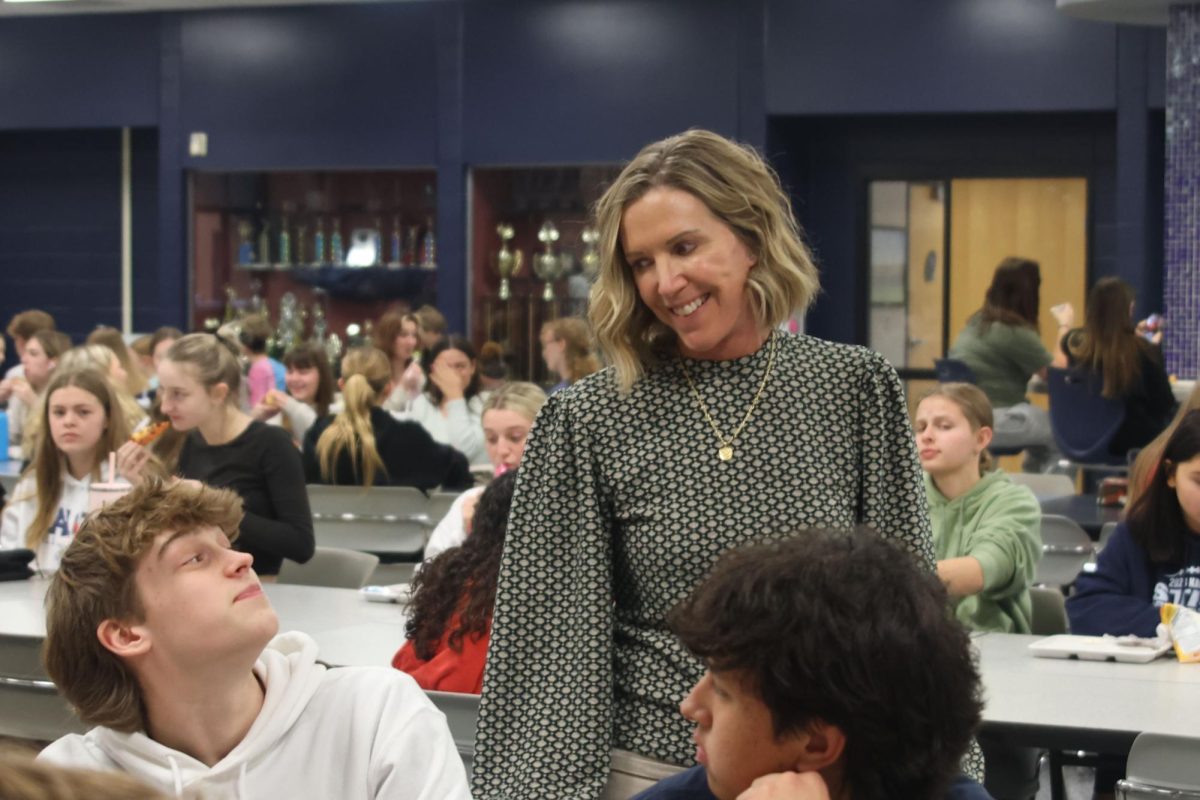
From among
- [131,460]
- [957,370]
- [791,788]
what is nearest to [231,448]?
[131,460]

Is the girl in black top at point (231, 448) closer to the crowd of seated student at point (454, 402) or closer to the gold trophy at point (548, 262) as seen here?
the crowd of seated student at point (454, 402)

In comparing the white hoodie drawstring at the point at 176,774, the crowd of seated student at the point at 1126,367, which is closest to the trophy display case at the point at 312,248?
the crowd of seated student at the point at 1126,367

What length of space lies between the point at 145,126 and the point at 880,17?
5.20 m

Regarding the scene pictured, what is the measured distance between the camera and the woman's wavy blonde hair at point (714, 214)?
194 centimetres

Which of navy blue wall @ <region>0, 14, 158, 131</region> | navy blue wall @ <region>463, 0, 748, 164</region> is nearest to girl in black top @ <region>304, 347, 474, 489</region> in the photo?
navy blue wall @ <region>463, 0, 748, 164</region>

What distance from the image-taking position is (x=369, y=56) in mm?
11203

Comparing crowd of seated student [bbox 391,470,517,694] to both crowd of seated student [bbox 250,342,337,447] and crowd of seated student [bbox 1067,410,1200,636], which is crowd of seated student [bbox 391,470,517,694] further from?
crowd of seated student [bbox 250,342,337,447]

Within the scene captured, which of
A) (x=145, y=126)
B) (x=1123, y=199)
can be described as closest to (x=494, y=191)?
(x=145, y=126)

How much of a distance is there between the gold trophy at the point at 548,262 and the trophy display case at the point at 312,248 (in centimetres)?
77

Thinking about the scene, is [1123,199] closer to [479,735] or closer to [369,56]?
[369,56]

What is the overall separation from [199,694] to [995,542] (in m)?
2.23

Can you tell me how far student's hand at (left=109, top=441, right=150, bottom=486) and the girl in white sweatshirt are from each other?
0.18 m

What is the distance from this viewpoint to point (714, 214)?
76.2 inches

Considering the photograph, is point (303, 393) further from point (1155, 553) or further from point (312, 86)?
point (1155, 553)
